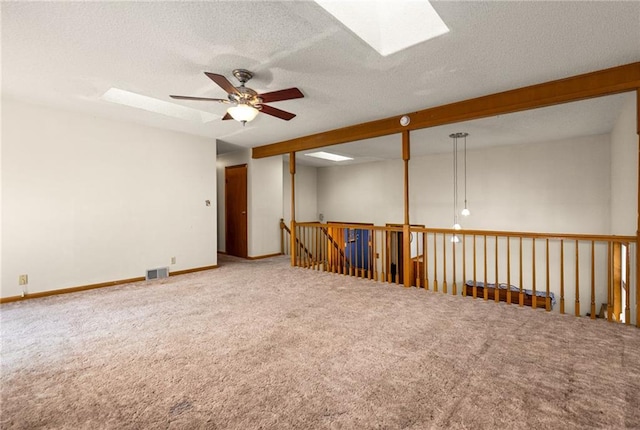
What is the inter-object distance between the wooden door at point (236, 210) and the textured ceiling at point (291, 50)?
316cm

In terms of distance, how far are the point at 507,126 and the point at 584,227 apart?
268 cm

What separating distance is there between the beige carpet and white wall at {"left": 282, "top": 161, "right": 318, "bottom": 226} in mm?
5720

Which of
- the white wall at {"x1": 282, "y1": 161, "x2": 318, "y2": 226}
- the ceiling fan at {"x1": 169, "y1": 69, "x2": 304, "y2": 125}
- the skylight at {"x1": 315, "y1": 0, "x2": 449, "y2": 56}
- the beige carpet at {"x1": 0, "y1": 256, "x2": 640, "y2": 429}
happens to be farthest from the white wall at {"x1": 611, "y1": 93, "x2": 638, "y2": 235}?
the white wall at {"x1": 282, "y1": 161, "x2": 318, "y2": 226}

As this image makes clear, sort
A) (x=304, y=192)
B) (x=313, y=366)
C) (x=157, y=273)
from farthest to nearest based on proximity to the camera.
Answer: (x=304, y=192) < (x=157, y=273) < (x=313, y=366)

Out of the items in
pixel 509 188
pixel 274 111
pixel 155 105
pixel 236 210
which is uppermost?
pixel 155 105

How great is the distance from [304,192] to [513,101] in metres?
6.77

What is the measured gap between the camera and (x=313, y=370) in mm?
2148

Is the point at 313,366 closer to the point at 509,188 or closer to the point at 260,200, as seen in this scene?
the point at 260,200

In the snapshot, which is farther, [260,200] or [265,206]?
[265,206]

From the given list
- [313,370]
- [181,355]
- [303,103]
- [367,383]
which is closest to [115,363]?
[181,355]

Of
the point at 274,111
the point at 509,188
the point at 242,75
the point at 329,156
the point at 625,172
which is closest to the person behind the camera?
the point at 242,75

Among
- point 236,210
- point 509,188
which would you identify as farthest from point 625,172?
point 236,210

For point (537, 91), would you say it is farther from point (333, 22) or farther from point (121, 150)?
point (121, 150)

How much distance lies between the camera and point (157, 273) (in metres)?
5.07
